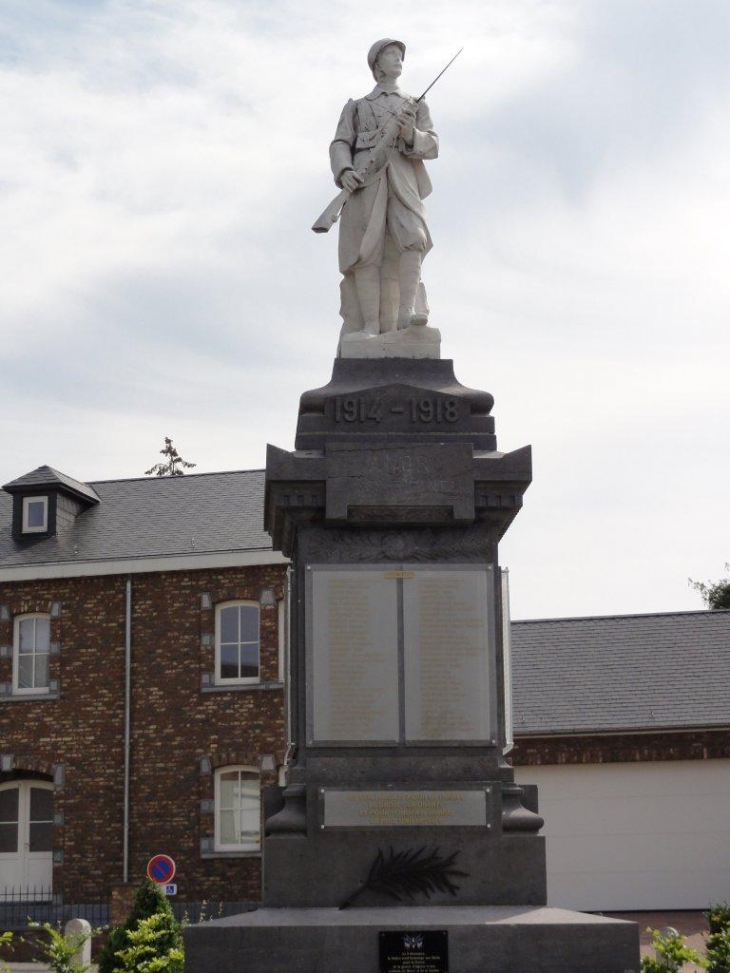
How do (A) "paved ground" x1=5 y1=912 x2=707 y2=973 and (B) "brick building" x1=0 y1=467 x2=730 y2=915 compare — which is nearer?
(A) "paved ground" x1=5 y1=912 x2=707 y2=973

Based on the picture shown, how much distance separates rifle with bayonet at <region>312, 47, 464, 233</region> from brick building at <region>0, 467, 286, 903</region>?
17.0 metres

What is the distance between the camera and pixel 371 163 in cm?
977

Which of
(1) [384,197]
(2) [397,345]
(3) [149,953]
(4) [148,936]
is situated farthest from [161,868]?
(1) [384,197]

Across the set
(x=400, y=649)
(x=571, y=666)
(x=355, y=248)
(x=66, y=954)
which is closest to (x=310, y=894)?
(x=400, y=649)

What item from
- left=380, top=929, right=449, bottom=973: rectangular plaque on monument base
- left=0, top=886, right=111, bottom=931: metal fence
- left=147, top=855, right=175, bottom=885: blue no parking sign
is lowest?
left=0, top=886, right=111, bottom=931: metal fence

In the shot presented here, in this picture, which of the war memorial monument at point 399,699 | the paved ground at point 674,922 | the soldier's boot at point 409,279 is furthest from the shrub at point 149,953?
the paved ground at point 674,922

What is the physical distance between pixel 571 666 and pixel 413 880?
63.6 ft

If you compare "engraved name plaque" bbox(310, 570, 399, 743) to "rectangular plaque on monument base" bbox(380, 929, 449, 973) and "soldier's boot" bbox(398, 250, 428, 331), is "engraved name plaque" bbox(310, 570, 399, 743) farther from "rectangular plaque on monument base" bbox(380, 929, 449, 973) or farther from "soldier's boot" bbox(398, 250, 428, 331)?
"soldier's boot" bbox(398, 250, 428, 331)

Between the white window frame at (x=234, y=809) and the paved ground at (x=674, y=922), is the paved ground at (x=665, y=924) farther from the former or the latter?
the white window frame at (x=234, y=809)

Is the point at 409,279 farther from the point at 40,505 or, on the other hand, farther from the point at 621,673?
the point at 40,505

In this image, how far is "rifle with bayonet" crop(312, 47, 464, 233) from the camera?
31.9 feet

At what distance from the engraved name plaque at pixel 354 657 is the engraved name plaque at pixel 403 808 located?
0.35 meters

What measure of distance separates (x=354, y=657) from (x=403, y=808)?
0.94m

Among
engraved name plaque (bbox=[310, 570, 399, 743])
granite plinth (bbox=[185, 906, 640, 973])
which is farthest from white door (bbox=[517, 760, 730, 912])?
granite plinth (bbox=[185, 906, 640, 973])
